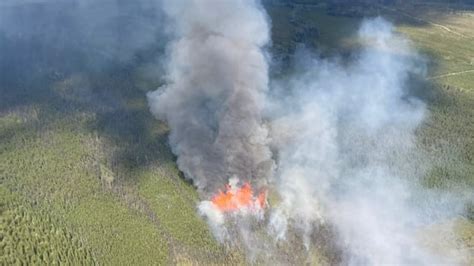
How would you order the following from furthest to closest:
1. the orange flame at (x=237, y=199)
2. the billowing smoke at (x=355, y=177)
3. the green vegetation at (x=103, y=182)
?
the orange flame at (x=237, y=199) → the billowing smoke at (x=355, y=177) → the green vegetation at (x=103, y=182)

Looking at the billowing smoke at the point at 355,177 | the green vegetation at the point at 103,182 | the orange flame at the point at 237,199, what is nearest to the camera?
the green vegetation at the point at 103,182

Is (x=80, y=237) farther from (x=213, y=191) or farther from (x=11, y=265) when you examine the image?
(x=213, y=191)

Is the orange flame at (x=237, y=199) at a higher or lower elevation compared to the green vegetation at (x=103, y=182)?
higher

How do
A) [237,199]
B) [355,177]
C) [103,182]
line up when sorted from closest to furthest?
[237,199] → [103,182] → [355,177]

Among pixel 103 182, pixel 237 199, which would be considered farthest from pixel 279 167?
pixel 103 182

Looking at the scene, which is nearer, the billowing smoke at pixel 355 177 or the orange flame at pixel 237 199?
the billowing smoke at pixel 355 177

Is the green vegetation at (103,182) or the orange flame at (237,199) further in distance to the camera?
the orange flame at (237,199)

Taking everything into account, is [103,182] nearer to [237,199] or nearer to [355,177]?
[237,199]

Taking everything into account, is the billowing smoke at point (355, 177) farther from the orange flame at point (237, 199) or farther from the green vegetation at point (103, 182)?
the green vegetation at point (103, 182)

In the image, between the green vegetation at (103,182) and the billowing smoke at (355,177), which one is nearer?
the green vegetation at (103,182)

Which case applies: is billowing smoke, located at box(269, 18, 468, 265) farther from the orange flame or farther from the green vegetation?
the green vegetation
